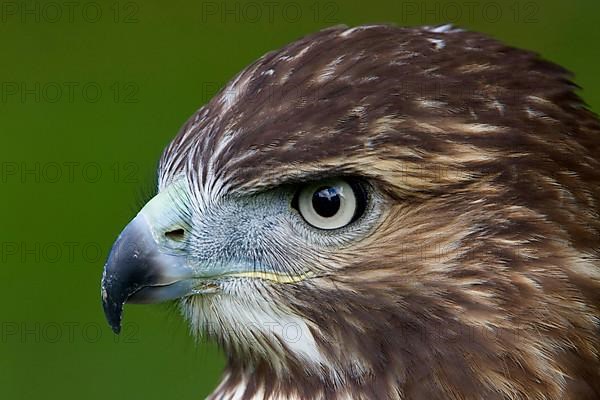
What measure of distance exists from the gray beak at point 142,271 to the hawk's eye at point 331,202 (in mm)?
317

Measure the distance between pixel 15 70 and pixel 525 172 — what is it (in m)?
5.00

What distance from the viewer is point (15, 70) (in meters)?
7.03

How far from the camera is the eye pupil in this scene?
2623 mm

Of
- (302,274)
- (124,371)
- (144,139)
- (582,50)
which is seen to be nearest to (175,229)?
(302,274)

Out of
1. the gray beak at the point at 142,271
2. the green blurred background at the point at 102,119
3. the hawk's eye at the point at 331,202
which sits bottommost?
the green blurred background at the point at 102,119

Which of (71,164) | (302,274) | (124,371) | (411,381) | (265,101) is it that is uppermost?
(265,101)

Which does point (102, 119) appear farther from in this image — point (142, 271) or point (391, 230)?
point (391, 230)

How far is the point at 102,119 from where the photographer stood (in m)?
6.78

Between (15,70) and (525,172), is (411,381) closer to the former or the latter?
(525,172)

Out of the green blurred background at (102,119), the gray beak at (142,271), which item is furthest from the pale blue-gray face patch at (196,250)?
the green blurred background at (102,119)

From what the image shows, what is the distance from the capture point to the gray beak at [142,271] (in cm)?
274

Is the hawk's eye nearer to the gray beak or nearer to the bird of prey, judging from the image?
the bird of prey

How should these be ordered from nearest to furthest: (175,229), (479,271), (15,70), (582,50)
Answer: (479,271) → (175,229) → (582,50) → (15,70)

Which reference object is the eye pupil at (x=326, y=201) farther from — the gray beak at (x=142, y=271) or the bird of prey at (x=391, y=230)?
the gray beak at (x=142, y=271)
